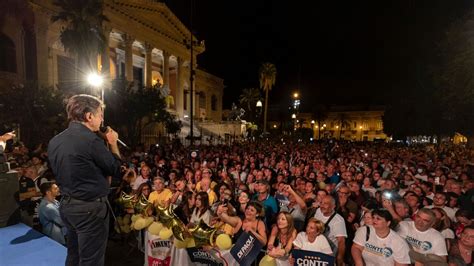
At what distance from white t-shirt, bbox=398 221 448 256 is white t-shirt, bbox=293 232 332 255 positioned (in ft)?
4.44

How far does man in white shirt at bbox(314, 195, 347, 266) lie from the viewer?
4848mm

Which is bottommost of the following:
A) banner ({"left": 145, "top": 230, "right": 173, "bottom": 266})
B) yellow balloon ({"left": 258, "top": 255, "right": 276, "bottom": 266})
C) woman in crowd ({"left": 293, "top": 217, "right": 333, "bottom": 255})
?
banner ({"left": 145, "top": 230, "right": 173, "bottom": 266})

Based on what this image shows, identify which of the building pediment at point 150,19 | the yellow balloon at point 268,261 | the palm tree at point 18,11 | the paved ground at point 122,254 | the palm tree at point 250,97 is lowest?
the paved ground at point 122,254

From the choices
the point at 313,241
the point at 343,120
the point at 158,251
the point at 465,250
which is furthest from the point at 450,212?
the point at 343,120

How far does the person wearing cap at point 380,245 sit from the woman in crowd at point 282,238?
3.26 feet

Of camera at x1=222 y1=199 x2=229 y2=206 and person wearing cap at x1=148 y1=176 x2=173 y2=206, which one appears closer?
camera at x1=222 y1=199 x2=229 y2=206

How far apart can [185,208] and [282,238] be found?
7.51 feet

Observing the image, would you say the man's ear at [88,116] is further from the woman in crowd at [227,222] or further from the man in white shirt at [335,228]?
the man in white shirt at [335,228]

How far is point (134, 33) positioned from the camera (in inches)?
1442

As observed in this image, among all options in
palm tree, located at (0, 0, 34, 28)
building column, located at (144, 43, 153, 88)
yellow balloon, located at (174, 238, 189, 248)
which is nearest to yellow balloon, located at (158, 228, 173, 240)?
yellow balloon, located at (174, 238, 189, 248)

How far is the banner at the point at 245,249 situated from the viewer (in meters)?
4.19

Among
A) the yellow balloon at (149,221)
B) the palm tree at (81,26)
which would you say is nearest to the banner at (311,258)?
the yellow balloon at (149,221)

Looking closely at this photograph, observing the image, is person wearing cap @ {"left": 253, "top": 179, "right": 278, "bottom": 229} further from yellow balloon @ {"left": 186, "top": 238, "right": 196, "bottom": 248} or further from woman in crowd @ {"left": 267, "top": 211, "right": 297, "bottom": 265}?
yellow balloon @ {"left": 186, "top": 238, "right": 196, "bottom": 248}

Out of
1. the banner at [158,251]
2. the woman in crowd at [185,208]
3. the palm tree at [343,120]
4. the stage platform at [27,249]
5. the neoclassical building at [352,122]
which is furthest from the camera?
the palm tree at [343,120]
